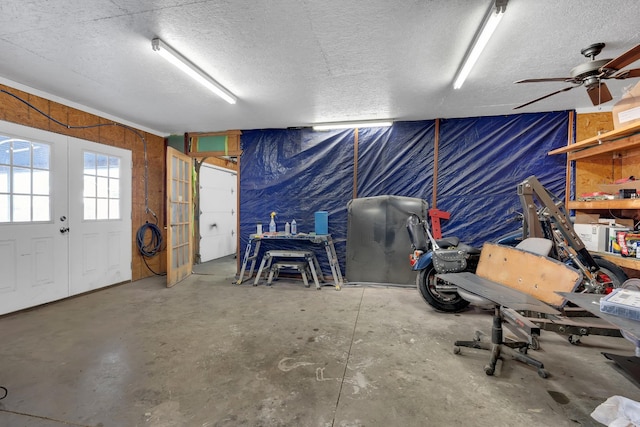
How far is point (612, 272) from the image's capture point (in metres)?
3.07

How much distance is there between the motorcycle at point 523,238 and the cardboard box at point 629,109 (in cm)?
94

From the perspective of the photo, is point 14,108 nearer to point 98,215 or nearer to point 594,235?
point 98,215

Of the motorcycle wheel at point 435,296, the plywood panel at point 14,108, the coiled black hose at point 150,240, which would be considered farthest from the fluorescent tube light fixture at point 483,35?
the coiled black hose at point 150,240

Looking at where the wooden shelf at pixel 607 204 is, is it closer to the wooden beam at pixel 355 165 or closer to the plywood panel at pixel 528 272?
the plywood panel at pixel 528 272

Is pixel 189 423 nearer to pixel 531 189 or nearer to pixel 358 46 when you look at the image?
pixel 358 46

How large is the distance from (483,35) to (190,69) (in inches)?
104

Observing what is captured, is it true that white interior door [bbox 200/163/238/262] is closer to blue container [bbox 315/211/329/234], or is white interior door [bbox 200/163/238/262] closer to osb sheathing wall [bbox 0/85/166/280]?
osb sheathing wall [bbox 0/85/166/280]

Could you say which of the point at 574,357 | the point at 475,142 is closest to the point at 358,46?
the point at 475,142

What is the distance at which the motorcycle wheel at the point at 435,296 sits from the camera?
3.28 metres

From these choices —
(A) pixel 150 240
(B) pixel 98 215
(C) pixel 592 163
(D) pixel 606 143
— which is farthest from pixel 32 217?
(C) pixel 592 163

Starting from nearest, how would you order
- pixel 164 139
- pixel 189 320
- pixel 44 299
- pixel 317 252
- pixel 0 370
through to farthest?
pixel 0 370, pixel 189 320, pixel 44 299, pixel 317 252, pixel 164 139

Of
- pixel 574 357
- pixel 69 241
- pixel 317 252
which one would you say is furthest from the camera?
pixel 317 252

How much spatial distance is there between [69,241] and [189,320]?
219 cm

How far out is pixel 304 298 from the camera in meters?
3.80
